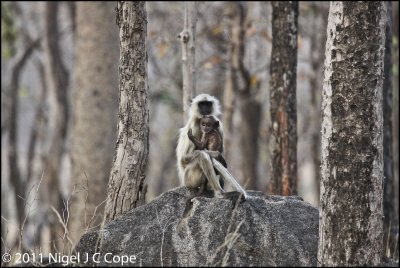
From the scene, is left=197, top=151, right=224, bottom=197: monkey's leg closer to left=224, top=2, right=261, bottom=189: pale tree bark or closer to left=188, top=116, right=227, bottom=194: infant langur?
left=188, top=116, right=227, bottom=194: infant langur

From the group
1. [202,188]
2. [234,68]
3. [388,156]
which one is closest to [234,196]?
[202,188]

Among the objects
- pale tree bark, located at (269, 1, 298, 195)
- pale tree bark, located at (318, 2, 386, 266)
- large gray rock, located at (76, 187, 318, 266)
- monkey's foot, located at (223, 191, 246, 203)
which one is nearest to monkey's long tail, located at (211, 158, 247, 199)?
monkey's foot, located at (223, 191, 246, 203)

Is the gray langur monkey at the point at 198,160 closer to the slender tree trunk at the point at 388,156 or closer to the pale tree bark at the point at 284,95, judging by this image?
the pale tree bark at the point at 284,95

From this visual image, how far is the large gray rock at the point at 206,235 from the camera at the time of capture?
6516 mm

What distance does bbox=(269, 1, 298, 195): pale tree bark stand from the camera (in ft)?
35.1

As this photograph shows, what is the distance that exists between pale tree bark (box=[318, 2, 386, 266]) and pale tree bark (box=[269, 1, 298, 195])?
467 cm

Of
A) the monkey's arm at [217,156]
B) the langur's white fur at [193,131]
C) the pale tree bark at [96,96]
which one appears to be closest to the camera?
the monkey's arm at [217,156]

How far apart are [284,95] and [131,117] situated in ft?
11.7

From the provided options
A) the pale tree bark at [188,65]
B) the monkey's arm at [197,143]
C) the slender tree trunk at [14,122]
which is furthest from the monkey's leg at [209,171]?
the slender tree trunk at [14,122]

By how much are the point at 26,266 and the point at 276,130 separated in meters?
5.47

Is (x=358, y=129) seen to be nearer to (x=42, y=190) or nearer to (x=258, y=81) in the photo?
(x=258, y=81)

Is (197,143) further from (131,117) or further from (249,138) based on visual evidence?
(249,138)

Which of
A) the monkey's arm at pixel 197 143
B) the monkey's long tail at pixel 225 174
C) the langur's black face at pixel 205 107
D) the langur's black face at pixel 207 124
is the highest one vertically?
the langur's black face at pixel 205 107

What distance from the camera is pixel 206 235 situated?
6.71 m
